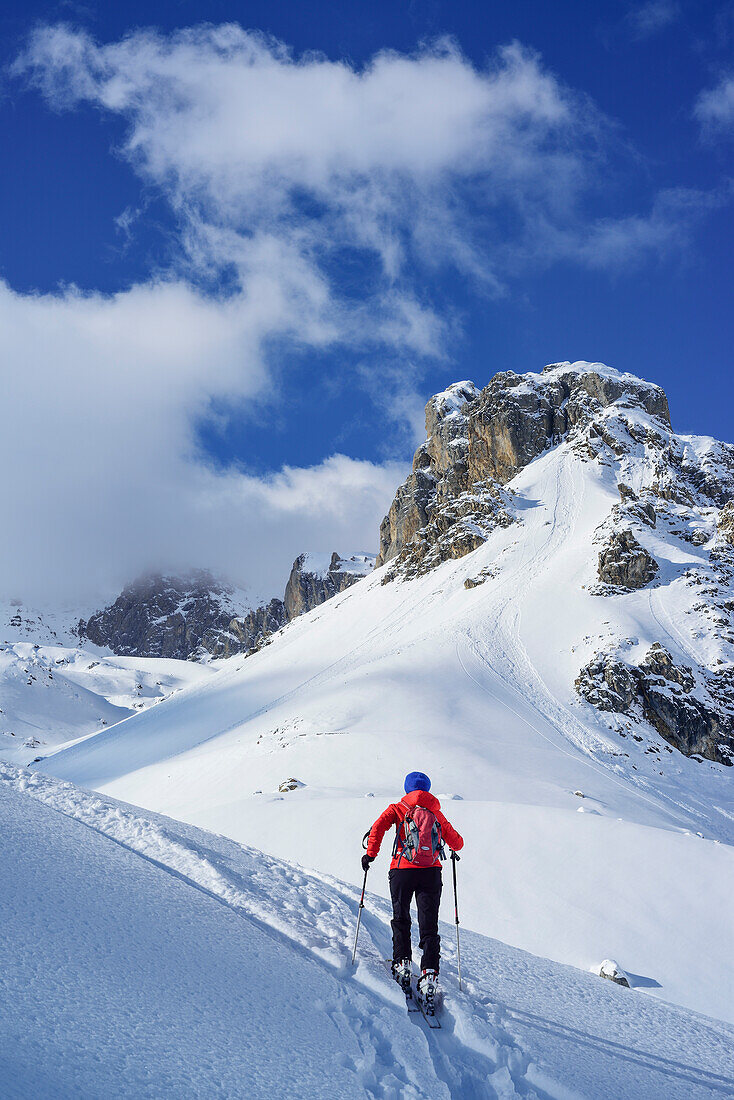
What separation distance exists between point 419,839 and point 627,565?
55443 millimetres

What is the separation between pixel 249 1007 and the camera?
4.41 meters

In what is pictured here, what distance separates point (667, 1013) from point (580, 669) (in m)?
40.5

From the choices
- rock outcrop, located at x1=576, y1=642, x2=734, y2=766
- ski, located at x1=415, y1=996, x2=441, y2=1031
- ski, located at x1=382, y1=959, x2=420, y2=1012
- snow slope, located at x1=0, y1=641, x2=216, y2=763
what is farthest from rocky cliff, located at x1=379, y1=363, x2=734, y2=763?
snow slope, located at x1=0, y1=641, x2=216, y2=763

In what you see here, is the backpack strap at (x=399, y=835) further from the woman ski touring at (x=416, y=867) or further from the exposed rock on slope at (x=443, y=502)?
the exposed rock on slope at (x=443, y=502)

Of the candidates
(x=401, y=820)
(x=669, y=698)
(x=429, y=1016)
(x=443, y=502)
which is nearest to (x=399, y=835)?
(x=401, y=820)

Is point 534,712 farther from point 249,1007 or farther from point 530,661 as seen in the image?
point 249,1007

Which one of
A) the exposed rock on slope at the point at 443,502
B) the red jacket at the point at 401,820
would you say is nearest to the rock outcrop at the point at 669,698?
the exposed rock on slope at the point at 443,502

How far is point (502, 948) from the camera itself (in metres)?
8.06

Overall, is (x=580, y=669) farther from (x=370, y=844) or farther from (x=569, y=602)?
(x=370, y=844)

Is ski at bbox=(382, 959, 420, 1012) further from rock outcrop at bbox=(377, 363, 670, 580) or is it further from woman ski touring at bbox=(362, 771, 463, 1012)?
rock outcrop at bbox=(377, 363, 670, 580)

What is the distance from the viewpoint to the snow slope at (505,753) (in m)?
11.8

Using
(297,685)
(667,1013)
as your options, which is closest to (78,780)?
(297,685)

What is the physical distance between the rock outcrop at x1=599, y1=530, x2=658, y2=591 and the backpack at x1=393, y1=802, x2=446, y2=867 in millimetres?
53966

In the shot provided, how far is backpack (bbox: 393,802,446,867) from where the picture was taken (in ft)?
20.5
